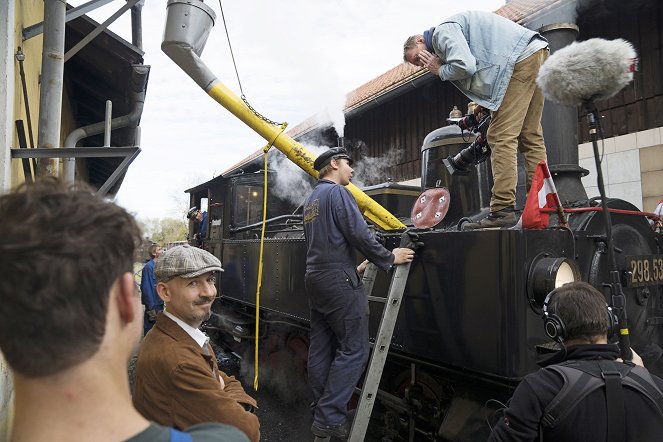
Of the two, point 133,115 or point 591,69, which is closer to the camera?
point 591,69

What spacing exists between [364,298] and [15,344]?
224cm

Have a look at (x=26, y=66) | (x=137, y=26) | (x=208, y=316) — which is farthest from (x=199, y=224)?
(x=208, y=316)

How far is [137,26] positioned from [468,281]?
4176 millimetres

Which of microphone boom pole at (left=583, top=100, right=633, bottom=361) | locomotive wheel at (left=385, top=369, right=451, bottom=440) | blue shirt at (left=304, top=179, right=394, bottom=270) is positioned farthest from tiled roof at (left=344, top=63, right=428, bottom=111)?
microphone boom pole at (left=583, top=100, right=633, bottom=361)

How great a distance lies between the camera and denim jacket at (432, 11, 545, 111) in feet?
9.07

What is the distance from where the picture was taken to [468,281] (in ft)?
8.00

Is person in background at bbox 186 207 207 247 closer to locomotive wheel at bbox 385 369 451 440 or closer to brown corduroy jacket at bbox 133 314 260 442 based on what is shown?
locomotive wheel at bbox 385 369 451 440

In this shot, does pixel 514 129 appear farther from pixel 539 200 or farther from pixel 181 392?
pixel 181 392

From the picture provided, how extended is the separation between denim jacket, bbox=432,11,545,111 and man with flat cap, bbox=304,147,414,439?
35.5 inches

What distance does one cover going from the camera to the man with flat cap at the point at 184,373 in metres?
1.45

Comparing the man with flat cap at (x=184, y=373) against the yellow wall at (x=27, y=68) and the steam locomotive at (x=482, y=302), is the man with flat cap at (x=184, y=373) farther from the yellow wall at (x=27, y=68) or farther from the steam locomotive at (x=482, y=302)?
the yellow wall at (x=27, y=68)

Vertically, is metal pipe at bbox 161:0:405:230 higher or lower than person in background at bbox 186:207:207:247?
higher

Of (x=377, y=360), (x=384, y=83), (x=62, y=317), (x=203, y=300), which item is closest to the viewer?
(x=62, y=317)

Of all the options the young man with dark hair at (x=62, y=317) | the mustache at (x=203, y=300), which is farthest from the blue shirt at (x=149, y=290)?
the young man with dark hair at (x=62, y=317)
